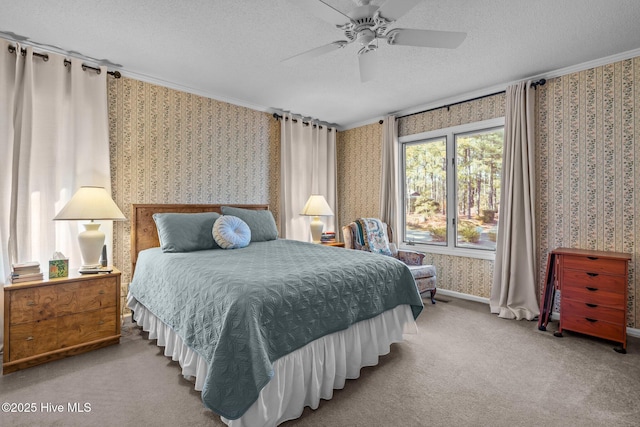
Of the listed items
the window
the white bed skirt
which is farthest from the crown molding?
the white bed skirt

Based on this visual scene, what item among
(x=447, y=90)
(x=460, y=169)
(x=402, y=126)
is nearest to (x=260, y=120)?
(x=402, y=126)

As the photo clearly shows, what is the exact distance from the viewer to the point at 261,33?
8.23ft

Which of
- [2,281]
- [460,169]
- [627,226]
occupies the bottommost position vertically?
[2,281]

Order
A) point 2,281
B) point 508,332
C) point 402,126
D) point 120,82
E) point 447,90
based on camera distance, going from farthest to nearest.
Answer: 1. point 402,126
2. point 447,90
3. point 120,82
4. point 508,332
5. point 2,281

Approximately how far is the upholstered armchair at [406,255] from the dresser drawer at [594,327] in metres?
1.27

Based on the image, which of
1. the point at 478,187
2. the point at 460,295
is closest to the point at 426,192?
the point at 478,187

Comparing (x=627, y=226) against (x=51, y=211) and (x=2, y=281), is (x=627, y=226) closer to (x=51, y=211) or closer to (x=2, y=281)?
(x=51, y=211)

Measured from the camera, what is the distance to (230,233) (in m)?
3.04

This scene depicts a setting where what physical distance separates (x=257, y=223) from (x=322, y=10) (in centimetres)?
232

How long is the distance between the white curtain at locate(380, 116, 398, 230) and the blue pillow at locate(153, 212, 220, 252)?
2.57 metres

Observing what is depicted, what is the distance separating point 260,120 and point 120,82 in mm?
1710

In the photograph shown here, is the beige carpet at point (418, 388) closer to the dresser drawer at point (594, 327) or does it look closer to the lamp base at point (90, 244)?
the dresser drawer at point (594, 327)

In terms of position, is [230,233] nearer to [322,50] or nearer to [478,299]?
[322,50]

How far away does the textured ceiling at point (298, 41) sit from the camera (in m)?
2.19
